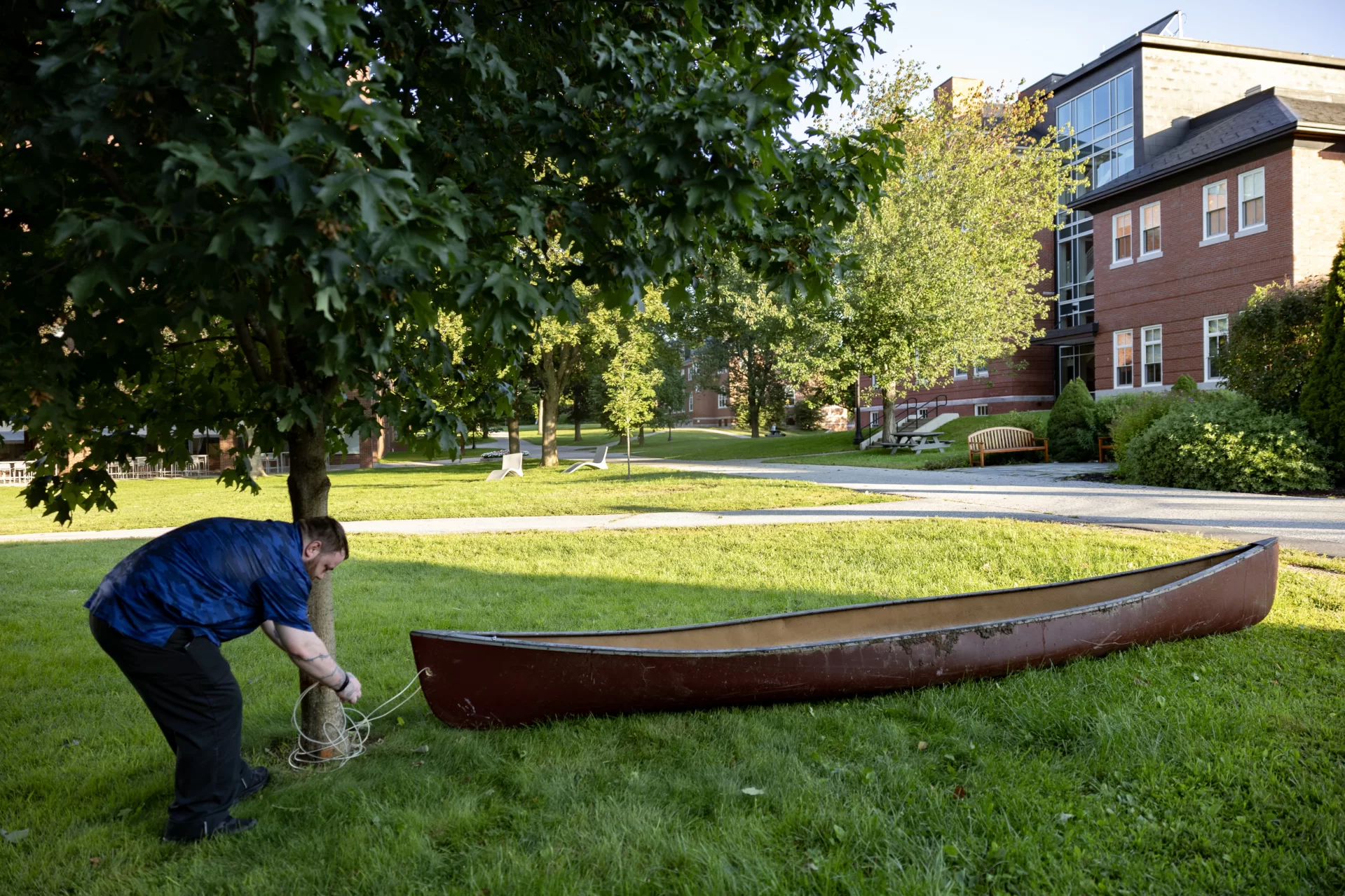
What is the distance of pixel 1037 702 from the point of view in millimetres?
4391

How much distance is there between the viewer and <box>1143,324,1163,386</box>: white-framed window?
26203 millimetres

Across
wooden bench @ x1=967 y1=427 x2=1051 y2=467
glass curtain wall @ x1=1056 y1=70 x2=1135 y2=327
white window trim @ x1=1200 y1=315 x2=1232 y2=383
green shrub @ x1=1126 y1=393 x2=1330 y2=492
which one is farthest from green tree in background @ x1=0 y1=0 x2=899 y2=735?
glass curtain wall @ x1=1056 y1=70 x2=1135 y2=327

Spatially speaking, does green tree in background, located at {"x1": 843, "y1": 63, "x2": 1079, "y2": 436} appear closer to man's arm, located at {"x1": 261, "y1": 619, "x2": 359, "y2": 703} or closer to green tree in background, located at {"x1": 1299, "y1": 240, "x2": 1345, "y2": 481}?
green tree in background, located at {"x1": 1299, "y1": 240, "x2": 1345, "y2": 481}

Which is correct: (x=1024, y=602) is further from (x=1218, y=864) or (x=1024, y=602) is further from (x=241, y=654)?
(x=241, y=654)

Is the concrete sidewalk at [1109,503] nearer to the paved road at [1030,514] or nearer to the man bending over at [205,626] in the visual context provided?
the paved road at [1030,514]

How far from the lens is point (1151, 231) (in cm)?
2656

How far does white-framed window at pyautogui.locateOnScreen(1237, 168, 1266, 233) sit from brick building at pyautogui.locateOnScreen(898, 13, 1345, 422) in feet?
0.11

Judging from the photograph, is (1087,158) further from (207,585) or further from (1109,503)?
(207,585)

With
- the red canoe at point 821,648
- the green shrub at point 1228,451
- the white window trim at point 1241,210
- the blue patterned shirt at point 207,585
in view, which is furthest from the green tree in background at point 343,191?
the white window trim at point 1241,210

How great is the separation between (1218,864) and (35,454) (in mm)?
5501

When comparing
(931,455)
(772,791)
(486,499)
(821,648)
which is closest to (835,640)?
(821,648)

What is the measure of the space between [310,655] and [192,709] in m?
0.55

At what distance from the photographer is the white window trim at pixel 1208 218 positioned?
23781 mm

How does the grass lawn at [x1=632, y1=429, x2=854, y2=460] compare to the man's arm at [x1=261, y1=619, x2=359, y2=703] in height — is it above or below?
below
